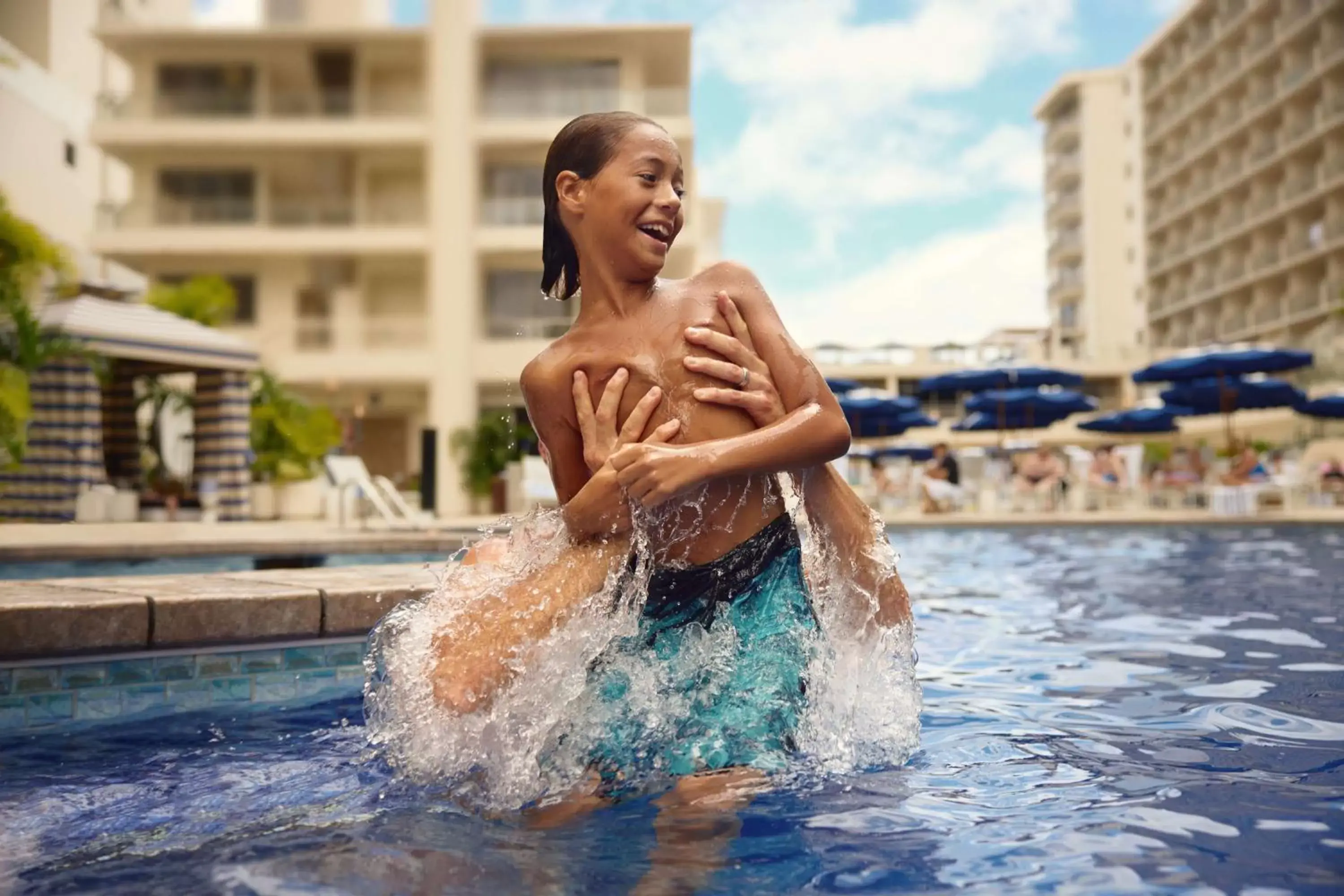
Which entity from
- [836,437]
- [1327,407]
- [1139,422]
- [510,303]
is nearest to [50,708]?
[836,437]

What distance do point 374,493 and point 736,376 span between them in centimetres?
985

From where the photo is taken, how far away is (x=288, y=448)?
18391 mm

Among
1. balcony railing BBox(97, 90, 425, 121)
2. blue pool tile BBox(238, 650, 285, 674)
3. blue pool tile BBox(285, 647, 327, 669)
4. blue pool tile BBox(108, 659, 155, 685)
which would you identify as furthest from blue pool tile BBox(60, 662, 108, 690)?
balcony railing BBox(97, 90, 425, 121)

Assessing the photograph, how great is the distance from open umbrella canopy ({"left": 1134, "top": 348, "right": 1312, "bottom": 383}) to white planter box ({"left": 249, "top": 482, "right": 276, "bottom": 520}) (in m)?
14.0

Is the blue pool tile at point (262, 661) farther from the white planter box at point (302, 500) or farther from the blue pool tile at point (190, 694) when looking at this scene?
the white planter box at point (302, 500)

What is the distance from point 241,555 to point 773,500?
248 inches

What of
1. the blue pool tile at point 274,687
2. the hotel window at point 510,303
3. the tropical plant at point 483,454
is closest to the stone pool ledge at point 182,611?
the blue pool tile at point 274,687

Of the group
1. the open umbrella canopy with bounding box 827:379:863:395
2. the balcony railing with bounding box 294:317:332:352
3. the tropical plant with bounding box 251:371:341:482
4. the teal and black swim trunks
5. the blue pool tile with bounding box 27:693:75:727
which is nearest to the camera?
the teal and black swim trunks

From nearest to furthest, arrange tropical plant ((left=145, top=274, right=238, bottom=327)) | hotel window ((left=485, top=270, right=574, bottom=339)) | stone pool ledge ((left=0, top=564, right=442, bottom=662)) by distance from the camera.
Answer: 1. stone pool ledge ((left=0, top=564, right=442, bottom=662))
2. tropical plant ((left=145, top=274, right=238, bottom=327))
3. hotel window ((left=485, top=270, right=574, bottom=339))

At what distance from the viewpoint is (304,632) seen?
3.53 m

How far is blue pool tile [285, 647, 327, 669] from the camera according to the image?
11.7 ft

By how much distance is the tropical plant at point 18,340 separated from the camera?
10.9m

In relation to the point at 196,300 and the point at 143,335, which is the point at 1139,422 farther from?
the point at 196,300

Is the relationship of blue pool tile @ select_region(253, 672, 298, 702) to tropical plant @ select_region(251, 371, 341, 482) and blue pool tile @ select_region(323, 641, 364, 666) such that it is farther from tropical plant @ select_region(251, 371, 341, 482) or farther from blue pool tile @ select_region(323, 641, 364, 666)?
tropical plant @ select_region(251, 371, 341, 482)
